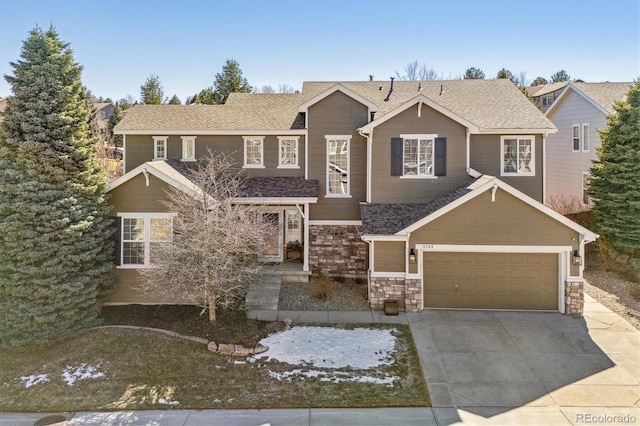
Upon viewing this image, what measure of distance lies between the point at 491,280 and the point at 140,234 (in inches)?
481

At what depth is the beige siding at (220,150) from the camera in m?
17.5

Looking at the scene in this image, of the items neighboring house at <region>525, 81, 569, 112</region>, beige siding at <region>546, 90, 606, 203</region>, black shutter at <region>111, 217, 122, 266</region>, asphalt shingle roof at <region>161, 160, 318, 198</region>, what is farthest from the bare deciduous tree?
neighboring house at <region>525, 81, 569, 112</region>

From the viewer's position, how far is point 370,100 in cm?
1823

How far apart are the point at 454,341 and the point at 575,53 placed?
15.8m

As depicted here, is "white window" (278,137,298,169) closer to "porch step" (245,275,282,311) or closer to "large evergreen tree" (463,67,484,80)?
"porch step" (245,275,282,311)

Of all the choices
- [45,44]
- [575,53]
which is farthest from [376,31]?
[45,44]

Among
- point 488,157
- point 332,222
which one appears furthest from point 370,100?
point 332,222

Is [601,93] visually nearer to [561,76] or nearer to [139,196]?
[139,196]

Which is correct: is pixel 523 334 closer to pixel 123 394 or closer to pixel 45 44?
pixel 123 394

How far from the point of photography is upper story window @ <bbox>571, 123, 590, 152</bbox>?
22.8 m

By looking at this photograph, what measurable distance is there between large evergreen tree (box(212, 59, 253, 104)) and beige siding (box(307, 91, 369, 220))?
2055 centimetres

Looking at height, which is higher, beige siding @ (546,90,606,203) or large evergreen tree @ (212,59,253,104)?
large evergreen tree @ (212,59,253,104)

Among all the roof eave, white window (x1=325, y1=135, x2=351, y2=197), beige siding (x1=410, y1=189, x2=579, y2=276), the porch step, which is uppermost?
A: the roof eave

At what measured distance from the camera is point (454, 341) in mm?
11062
